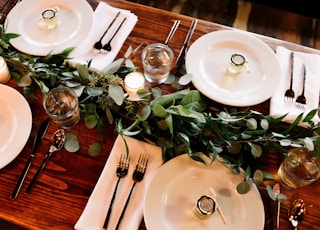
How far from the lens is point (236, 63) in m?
1.19

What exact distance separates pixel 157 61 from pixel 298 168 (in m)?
0.54

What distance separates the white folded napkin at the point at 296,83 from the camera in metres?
1.15

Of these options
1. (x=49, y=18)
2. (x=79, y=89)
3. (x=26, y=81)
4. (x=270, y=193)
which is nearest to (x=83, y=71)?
(x=79, y=89)

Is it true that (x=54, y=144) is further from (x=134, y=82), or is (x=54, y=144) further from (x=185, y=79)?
(x=185, y=79)

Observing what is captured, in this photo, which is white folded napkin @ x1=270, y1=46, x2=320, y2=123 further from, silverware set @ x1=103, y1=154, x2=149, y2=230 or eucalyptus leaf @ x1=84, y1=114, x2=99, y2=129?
eucalyptus leaf @ x1=84, y1=114, x2=99, y2=129

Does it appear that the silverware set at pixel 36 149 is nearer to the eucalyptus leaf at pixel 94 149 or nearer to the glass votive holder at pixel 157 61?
the eucalyptus leaf at pixel 94 149

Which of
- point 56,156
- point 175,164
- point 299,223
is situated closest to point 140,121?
point 175,164

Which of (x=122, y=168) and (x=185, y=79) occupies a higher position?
(x=185, y=79)

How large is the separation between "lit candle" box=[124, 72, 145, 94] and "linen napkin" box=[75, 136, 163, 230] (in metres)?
0.15

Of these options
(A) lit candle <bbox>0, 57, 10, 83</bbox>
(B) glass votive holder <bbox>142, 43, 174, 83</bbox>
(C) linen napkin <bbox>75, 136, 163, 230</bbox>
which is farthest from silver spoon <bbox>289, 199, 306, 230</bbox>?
(A) lit candle <bbox>0, 57, 10, 83</bbox>

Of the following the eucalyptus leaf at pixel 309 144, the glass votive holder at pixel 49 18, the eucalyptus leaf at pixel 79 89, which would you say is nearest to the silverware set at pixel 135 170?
the eucalyptus leaf at pixel 79 89

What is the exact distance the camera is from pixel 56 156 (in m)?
1.07

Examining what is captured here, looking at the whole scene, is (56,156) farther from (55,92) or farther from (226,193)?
(226,193)

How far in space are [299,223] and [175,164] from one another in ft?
1.19
